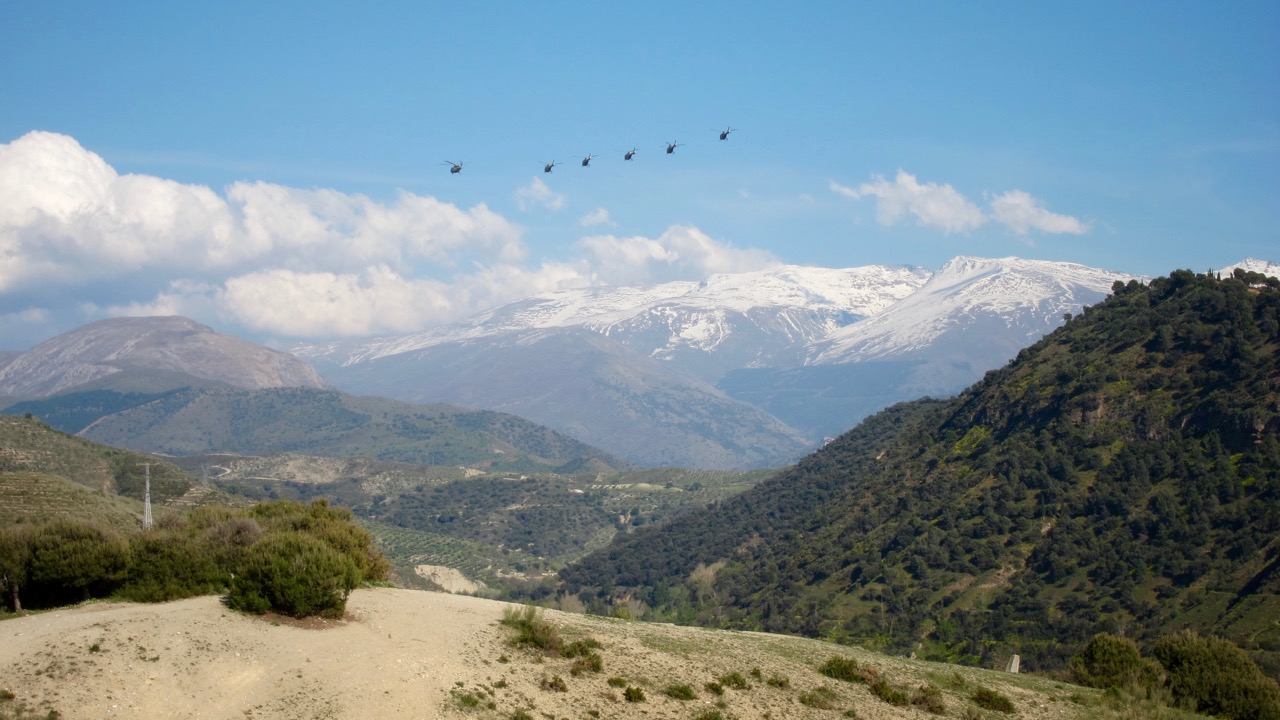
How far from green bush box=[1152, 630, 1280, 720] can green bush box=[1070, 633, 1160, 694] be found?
0.73 metres

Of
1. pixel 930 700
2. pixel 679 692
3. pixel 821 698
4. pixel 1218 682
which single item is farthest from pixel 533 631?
pixel 1218 682

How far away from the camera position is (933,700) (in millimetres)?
28922

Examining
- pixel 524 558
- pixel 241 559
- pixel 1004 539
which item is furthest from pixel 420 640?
pixel 524 558

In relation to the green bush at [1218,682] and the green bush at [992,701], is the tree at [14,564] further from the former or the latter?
the green bush at [1218,682]

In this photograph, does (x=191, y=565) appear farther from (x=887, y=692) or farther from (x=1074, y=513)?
(x=1074, y=513)

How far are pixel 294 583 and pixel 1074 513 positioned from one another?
71931mm

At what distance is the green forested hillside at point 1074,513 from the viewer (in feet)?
224

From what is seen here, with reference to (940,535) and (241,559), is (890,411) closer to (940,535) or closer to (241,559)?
(940,535)

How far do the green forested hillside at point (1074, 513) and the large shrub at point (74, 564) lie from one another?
47.5 meters

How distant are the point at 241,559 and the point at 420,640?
681cm

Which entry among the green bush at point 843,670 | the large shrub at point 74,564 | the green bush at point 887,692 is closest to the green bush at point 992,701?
the green bush at point 887,692

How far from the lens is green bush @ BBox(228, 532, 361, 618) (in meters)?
26.5

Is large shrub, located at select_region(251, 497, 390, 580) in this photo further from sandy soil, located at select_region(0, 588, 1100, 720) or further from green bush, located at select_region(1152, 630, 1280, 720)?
green bush, located at select_region(1152, 630, 1280, 720)

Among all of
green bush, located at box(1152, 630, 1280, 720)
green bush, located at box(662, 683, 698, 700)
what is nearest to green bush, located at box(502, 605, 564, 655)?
green bush, located at box(662, 683, 698, 700)
